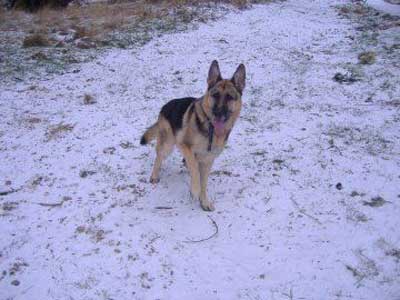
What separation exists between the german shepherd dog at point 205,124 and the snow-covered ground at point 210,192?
50 cm

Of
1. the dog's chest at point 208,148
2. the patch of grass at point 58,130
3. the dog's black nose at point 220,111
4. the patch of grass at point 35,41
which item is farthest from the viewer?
the patch of grass at point 35,41

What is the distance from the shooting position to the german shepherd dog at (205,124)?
4.48 metres

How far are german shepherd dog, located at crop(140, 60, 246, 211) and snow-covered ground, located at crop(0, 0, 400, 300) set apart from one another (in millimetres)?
498

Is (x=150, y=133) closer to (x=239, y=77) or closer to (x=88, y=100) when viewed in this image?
(x=239, y=77)

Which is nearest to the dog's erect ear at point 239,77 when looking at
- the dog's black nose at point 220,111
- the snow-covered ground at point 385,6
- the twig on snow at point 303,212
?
the dog's black nose at point 220,111

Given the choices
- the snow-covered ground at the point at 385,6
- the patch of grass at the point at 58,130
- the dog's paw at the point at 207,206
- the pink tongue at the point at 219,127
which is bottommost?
the dog's paw at the point at 207,206

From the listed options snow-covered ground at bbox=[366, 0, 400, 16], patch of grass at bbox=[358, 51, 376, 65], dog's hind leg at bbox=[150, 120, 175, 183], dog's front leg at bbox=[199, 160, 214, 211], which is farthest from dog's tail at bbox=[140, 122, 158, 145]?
snow-covered ground at bbox=[366, 0, 400, 16]

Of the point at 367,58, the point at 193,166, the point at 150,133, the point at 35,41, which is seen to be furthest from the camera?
the point at 35,41

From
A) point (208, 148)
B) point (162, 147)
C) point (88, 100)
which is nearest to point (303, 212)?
point (208, 148)

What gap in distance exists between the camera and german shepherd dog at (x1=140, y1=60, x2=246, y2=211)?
4.48m

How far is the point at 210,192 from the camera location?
5.26 metres

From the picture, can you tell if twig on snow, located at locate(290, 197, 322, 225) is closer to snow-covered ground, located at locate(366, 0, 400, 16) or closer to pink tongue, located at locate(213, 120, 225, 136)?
pink tongue, located at locate(213, 120, 225, 136)

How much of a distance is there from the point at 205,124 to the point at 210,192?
115cm

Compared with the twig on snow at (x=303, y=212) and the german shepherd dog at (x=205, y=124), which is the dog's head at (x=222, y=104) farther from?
the twig on snow at (x=303, y=212)
